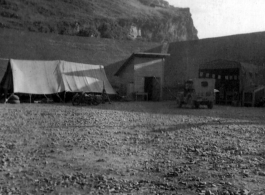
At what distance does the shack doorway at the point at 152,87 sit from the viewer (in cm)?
2359

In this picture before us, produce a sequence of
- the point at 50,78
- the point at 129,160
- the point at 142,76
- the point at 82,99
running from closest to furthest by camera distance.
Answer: the point at 129,160, the point at 82,99, the point at 50,78, the point at 142,76

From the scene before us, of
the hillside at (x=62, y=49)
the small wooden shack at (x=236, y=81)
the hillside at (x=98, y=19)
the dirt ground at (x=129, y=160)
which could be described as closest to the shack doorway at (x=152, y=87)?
the hillside at (x=62, y=49)

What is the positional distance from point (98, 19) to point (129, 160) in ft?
175

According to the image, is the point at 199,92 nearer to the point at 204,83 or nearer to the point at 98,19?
the point at 204,83

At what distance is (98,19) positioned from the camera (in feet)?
185

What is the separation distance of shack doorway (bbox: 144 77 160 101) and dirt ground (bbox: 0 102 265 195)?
14.6 meters

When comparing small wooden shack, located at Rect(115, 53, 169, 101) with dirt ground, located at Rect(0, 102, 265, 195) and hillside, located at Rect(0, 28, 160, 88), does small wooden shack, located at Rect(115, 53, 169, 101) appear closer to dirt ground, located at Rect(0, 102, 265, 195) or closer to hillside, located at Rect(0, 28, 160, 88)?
hillside, located at Rect(0, 28, 160, 88)

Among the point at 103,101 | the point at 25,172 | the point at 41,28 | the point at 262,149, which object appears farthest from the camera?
the point at 41,28

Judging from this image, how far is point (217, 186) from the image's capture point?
4.18 metres

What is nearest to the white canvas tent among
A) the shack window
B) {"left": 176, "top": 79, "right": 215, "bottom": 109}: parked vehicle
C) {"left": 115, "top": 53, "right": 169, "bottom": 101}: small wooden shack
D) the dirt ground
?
{"left": 115, "top": 53, "right": 169, "bottom": 101}: small wooden shack

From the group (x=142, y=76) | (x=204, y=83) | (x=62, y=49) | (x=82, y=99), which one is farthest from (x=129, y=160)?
(x=62, y=49)

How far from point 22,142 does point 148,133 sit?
2995 millimetres

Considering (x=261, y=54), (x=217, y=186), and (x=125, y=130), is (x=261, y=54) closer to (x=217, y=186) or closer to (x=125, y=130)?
(x=125, y=130)

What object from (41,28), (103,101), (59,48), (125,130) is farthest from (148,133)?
(41,28)
